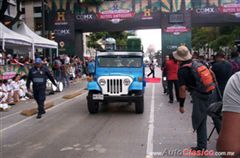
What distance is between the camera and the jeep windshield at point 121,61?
1239 centimetres

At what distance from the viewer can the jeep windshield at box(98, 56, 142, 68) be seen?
12391 mm

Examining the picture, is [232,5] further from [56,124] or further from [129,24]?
[56,124]

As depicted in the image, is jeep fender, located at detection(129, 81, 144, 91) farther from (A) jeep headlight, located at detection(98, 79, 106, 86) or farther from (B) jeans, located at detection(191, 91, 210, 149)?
(B) jeans, located at detection(191, 91, 210, 149)

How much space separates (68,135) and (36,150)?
137cm

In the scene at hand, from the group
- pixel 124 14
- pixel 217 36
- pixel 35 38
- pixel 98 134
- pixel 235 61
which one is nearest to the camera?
pixel 98 134

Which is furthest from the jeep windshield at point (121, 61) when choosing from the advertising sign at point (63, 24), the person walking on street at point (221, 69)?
the advertising sign at point (63, 24)

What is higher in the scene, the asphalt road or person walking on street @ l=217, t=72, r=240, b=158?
person walking on street @ l=217, t=72, r=240, b=158

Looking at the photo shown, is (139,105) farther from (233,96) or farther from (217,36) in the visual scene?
(217,36)

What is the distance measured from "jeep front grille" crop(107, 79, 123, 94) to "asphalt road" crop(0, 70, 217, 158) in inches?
28.6

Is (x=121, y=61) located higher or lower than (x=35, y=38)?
lower

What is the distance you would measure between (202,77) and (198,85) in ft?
0.62

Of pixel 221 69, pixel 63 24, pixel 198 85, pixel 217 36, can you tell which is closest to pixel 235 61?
pixel 221 69

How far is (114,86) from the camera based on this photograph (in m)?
11.0

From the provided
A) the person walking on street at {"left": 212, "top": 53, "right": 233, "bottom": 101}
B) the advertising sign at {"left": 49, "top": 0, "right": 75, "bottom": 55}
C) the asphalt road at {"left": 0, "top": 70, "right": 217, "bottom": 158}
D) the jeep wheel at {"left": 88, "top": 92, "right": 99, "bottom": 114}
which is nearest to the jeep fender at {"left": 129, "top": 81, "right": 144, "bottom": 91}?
the asphalt road at {"left": 0, "top": 70, "right": 217, "bottom": 158}
